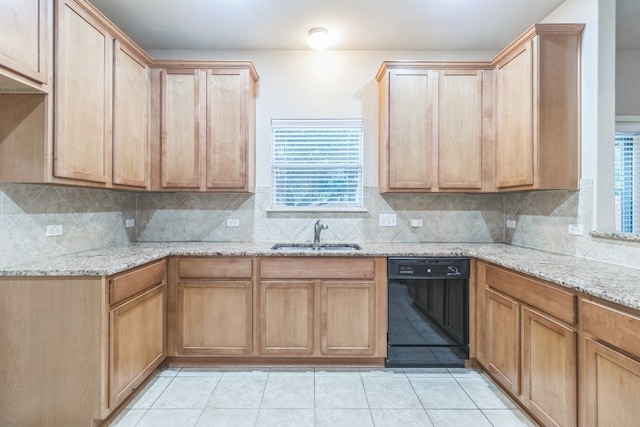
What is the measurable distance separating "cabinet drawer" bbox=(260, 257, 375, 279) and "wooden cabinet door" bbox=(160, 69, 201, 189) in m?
1.01

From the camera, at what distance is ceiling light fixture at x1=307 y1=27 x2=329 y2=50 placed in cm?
286

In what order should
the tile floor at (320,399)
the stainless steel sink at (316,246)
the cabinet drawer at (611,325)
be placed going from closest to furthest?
the cabinet drawer at (611,325), the tile floor at (320,399), the stainless steel sink at (316,246)

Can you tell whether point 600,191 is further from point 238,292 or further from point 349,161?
point 238,292

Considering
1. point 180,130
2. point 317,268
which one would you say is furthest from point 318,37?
point 317,268

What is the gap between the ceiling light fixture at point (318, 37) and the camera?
286 centimetres

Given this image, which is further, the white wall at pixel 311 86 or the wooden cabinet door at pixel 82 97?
the white wall at pixel 311 86

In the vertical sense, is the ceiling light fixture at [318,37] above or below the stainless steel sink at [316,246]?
above

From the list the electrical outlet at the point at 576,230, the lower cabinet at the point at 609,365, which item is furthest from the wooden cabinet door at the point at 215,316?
the electrical outlet at the point at 576,230

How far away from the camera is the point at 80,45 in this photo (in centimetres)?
204

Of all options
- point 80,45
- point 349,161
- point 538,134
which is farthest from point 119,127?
point 538,134

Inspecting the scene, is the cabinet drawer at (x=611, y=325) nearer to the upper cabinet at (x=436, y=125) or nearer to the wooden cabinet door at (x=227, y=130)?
the upper cabinet at (x=436, y=125)

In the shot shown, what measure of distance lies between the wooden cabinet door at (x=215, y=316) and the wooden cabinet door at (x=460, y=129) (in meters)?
1.96

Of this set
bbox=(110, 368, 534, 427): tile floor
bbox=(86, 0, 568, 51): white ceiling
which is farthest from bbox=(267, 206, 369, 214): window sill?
bbox=(86, 0, 568, 51): white ceiling

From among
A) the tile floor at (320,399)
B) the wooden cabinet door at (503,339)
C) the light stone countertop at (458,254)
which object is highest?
the light stone countertop at (458,254)
